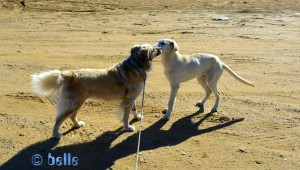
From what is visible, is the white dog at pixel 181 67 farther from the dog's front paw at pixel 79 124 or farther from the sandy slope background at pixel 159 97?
the dog's front paw at pixel 79 124

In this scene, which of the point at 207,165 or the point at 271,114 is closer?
the point at 207,165

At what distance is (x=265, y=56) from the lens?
49.6 ft

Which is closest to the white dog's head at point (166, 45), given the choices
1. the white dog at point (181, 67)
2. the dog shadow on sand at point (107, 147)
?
the white dog at point (181, 67)

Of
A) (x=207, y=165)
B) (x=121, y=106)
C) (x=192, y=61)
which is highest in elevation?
(x=192, y=61)

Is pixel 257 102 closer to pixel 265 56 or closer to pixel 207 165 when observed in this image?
pixel 207 165

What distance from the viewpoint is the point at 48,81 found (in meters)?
7.73

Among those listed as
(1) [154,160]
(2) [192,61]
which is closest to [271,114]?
(2) [192,61]

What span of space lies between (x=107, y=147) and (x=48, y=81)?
5.18ft

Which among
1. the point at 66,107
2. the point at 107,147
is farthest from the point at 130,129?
the point at 66,107

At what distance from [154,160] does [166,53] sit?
2.32 meters

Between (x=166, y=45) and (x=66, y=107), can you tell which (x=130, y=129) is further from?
(x=166, y=45)

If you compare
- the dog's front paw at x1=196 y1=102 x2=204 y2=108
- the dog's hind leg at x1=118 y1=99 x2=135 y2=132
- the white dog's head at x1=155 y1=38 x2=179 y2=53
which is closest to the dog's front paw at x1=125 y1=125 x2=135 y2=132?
the dog's hind leg at x1=118 y1=99 x2=135 y2=132

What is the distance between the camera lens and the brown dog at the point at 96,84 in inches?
306

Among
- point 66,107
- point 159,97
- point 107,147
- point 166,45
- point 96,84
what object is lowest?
point 107,147
